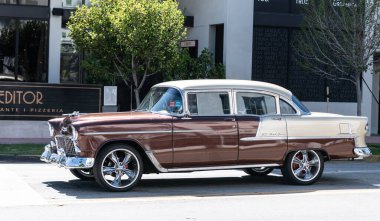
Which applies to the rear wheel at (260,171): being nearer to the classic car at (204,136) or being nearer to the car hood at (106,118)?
the classic car at (204,136)

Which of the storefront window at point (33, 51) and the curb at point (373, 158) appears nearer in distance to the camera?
the curb at point (373, 158)

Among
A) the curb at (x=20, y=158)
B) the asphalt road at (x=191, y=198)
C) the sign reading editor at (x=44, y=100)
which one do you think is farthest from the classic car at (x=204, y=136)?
the sign reading editor at (x=44, y=100)

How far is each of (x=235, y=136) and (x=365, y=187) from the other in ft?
8.77

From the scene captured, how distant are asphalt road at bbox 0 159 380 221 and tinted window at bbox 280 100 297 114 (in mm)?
1301

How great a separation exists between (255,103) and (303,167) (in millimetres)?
1466

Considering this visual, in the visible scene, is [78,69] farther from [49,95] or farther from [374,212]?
[374,212]

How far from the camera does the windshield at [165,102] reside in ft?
35.0

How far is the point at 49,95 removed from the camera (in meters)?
19.7

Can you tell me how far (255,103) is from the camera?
1119 centimetres

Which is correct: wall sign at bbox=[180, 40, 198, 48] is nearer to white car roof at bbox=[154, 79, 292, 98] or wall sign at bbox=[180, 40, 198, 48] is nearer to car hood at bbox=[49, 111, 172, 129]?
white car roof at bbox=[154, 79, 292, 98]

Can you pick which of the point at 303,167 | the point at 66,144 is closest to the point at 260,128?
the point at 303,167

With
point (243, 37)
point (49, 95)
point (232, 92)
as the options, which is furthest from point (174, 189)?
point (243, 37)

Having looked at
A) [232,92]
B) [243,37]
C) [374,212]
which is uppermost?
[243,37]

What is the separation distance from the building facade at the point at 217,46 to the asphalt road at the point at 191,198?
805cm
